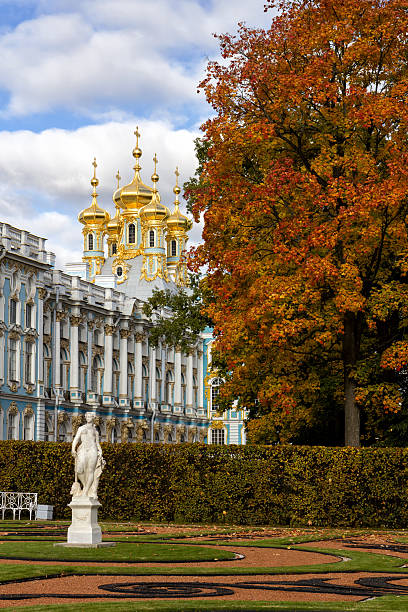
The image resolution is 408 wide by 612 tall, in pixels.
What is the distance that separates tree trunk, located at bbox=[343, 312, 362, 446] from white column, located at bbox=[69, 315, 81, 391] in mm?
41744

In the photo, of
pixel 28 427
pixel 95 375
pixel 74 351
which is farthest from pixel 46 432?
pixel 95 375

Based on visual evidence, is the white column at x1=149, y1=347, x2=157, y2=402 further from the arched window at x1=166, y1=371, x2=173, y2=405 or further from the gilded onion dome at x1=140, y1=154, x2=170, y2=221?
the gilded onion dome at x1=140, y1=154, x2=170, y2=221

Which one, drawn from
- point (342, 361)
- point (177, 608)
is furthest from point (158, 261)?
point (177, 608)

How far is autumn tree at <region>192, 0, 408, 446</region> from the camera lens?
25.4 m

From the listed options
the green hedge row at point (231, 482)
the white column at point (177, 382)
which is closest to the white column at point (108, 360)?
the white column at point (177, 382)

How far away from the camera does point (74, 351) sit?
68.4 m

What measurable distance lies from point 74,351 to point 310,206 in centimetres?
4368

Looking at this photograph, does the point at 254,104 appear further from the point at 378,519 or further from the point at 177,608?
the point at 177,608

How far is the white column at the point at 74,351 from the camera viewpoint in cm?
6774

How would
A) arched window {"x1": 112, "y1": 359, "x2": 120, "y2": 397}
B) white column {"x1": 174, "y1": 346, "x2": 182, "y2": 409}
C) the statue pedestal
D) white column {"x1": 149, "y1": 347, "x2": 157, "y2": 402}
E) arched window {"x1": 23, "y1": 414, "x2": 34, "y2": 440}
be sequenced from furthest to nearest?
white column {"x1": 174, "y1": 346, "x2": 182, "y2": 409} → white column {"x1": 149, "y1": 347, "x2": 157, "y2": 402} → arched window {"x1": 112, "y1": 359, "x2": 120, "y2": 397} → arched window {"x1": 23, "y1": 414, "x2": 34, "y2": 440} → the statue pedestal

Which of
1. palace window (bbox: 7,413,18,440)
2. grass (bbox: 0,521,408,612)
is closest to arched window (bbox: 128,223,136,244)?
palace window (bbox: 7,413,18,440)

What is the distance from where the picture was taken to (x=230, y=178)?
2791 centimetres

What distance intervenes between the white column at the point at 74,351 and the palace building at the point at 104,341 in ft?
0.22

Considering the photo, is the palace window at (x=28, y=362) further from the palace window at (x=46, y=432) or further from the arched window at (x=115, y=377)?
the arched window at (x=115, y=377)
